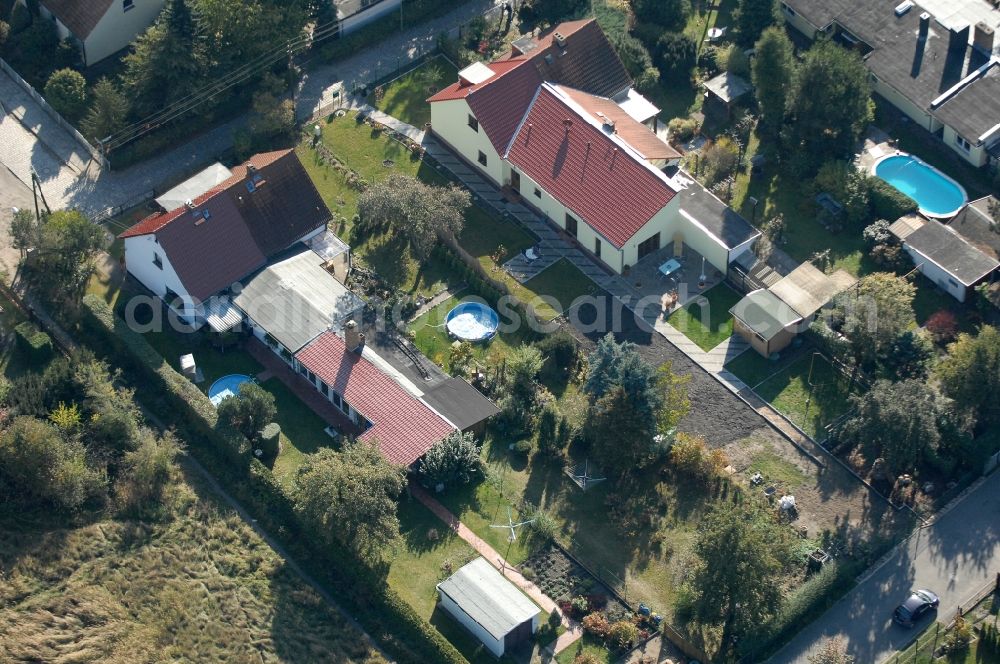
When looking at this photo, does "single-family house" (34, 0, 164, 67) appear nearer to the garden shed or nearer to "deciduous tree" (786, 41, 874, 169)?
"deciduous tree" (786, 41, 874, 169)

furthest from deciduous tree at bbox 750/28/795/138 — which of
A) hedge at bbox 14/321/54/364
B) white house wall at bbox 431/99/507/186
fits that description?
hedge at bbox 14/321/54/364

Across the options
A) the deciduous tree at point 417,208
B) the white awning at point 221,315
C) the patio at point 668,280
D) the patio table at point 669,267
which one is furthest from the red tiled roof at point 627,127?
the white awning at point 221,315

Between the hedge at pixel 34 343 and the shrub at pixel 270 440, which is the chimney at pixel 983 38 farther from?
the hedge at pixel 34 343

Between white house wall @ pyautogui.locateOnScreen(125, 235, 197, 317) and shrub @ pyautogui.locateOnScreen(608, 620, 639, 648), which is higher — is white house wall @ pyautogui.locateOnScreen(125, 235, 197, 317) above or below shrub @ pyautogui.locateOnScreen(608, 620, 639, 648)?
above

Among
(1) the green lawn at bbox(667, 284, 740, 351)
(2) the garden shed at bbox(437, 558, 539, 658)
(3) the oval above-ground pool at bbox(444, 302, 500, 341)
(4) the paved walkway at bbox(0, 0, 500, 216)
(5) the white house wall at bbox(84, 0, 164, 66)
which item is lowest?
(2) the garden shed at bbox(437, 558, 539, 658)

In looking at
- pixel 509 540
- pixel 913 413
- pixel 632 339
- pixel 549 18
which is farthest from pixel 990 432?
pixel 549 18

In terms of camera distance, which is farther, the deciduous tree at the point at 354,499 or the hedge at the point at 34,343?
the hedge at the point at 34,343
